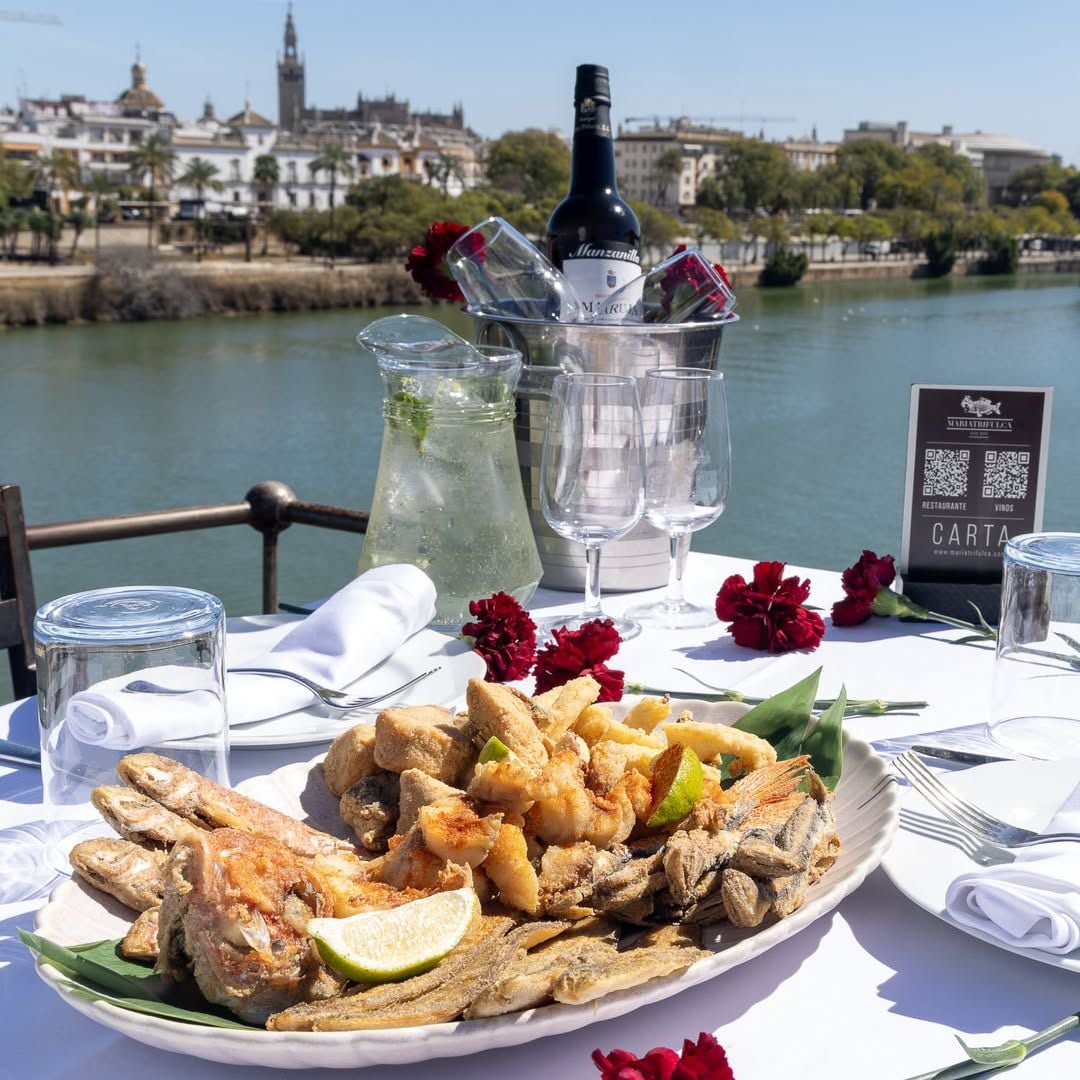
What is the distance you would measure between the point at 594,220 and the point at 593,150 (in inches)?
3.8

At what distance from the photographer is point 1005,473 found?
1.34 metres

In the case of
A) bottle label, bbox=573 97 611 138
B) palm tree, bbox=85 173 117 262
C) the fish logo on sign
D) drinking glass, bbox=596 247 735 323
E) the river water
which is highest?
palm tree, bbox=85 173 117 262

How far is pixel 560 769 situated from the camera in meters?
0.70

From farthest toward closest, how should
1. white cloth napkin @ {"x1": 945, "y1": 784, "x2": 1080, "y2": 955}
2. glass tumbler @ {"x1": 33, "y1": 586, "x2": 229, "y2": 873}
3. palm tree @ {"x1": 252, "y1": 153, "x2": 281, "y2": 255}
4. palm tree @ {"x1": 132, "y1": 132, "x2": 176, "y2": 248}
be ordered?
palm tree @ {"x1": 252, "y1": 153, "x2": 281, "y2": 255}, palm tree @ {"x1": 132, "y1": 132, "x2": 176, "y2": 248}, glass tumbler @ {"x1": 33, "y1": 586, "x2": 229, "y2": 873}, white cloth napkin @ {"x1": 945, "y1": 784, "x2": 1080, "y2": 955}

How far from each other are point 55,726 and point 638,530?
2.69 feet

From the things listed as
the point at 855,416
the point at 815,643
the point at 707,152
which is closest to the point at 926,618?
the point at 815,643

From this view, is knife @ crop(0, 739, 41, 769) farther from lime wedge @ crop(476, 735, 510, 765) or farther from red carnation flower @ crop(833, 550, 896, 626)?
red carnation flower @ crop(833, 550, 896, 626)

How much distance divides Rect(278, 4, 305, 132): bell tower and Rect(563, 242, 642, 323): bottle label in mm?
92022

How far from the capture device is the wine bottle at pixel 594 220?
146cm

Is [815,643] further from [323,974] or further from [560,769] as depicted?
[323,974]

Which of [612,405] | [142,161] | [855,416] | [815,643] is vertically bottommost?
[855,416]

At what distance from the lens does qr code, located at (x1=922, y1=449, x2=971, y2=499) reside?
135 centimetres

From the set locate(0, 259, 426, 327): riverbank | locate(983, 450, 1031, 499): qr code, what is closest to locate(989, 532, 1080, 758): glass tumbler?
locate(983, 450, 1031, 499): qr code

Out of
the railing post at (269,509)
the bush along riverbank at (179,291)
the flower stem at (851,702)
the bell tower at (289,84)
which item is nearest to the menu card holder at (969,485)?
the flower stem at (851,702)
